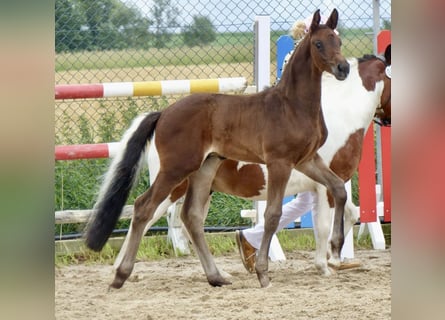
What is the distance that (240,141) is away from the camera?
4.60 metres

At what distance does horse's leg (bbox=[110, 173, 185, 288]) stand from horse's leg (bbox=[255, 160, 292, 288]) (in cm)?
57

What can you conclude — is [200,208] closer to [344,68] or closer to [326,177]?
[326,177]

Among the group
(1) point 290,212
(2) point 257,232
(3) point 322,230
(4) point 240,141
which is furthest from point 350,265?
(4) point 240,141

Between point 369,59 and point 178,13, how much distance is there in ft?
16.2

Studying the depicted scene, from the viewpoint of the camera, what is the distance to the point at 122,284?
4656mm

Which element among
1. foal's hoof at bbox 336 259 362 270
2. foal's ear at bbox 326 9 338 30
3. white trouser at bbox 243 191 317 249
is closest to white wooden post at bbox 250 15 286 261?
white trouser at bbox 243 191 317 249

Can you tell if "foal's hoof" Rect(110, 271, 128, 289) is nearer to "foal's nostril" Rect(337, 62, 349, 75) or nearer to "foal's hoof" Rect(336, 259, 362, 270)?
"foal's hoof" Rect(336, 259, 362, 270)

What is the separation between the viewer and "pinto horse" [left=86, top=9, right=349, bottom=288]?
452 centimetres

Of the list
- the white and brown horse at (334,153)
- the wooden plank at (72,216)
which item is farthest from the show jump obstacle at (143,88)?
the wooden plank at (72,216)

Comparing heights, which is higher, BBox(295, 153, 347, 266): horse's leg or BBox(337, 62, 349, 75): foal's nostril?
BBox(337, 62, 349, 75): foal's nostril

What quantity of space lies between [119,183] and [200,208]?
54cm
